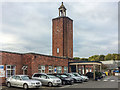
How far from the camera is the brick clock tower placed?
1789 inches

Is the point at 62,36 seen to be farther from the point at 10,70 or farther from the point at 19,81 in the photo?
the point at 19,81

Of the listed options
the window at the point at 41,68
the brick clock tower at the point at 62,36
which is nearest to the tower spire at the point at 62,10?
the brick clock tower at the point at 62,36

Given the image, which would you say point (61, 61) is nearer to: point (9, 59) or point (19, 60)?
point (19, 60)

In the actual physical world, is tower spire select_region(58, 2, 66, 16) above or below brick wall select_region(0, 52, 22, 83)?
above

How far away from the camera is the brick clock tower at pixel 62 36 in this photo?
4544 centimetres

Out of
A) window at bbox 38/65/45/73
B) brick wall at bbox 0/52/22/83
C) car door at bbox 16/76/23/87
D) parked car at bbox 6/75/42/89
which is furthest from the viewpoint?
window at bbox 38/65/45/73

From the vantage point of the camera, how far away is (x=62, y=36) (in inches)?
1784

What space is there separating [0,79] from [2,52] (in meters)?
3.51

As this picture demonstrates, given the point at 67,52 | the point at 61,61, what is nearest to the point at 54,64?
the point at 61,61

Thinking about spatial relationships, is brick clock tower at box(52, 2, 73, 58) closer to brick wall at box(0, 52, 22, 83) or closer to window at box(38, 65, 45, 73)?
window at box(38, 65, 45, 73)

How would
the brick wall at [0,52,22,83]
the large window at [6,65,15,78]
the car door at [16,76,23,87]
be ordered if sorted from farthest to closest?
the large window at [6,65,15,78] < the brick wall at [0,52,22,83] < the car door at [16,76,23,87]

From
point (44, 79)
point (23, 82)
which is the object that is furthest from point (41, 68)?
point (23, 82)

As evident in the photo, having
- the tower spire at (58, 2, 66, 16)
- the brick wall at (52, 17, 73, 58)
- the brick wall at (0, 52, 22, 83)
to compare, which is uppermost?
the tower spire at (58, 2, 66, 16)

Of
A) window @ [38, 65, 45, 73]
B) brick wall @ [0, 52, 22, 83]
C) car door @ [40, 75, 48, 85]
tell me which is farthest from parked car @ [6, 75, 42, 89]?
window @ [38, 65, 45, 73]
